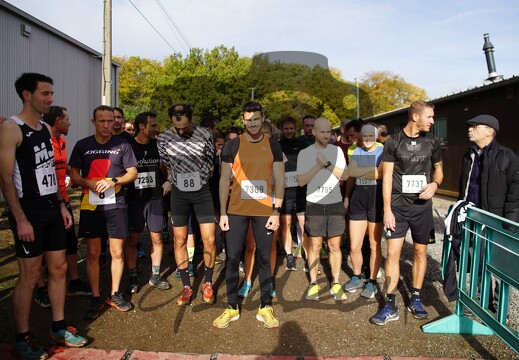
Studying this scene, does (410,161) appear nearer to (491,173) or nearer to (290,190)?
(491,173)

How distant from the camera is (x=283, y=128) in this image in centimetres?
595

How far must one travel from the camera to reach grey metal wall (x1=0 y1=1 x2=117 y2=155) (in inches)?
520

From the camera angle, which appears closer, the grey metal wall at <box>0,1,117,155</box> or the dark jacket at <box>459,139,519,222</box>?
the dark jacket at <box>459,139,519,222</box>

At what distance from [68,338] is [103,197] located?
1397 millimetres

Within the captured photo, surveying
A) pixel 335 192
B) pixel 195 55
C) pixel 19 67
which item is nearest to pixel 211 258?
pixel 335 192

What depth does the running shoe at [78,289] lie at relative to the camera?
178 inches

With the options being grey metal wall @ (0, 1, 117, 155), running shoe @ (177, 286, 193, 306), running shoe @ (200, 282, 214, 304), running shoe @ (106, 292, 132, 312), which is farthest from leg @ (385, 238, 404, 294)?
grey metal wall @ (0, 1, 117, 155)

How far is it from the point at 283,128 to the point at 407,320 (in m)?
3.15

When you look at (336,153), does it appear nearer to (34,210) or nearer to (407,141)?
(407,141)

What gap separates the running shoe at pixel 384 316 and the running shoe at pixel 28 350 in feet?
9.60

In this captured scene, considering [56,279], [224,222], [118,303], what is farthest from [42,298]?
[224,222]

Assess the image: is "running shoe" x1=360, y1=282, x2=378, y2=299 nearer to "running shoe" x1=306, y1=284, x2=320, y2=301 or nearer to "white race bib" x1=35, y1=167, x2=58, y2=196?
"running shoe" x1=306, y1=284, x2=320, y2=301

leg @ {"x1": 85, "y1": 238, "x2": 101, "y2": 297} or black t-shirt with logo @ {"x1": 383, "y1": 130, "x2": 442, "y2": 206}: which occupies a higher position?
black t-shirt with logo @ {"x1": 383, "y1": 130, "x2": 442, "y2": 206}

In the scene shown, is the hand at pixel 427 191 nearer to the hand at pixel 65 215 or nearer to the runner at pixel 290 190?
the runner at pixel 290 190
